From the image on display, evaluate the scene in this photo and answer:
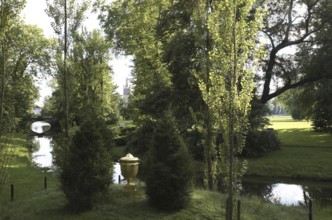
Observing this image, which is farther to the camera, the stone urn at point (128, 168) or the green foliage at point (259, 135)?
the green foliage at point (259, 135)

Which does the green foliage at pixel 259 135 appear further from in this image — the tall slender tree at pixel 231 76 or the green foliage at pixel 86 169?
the green foliage at pixel 86 169

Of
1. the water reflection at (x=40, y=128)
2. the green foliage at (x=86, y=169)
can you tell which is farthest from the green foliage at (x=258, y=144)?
the water reflection at (x=40, y=128)

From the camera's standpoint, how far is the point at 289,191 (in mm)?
21375

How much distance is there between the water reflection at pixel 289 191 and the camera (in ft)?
62.2

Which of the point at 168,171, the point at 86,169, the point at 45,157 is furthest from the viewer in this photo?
the point at 45,157

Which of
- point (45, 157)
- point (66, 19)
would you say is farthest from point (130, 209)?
point (45, 157)

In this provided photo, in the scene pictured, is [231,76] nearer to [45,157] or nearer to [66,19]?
[66,19]

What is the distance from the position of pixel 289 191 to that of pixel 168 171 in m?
12.9

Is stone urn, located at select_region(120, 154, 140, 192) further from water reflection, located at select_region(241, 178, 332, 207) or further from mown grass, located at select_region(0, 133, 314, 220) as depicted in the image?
water reflection, located at select_region(241, 178, 332, 207)

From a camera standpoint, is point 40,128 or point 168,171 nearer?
point 168,171

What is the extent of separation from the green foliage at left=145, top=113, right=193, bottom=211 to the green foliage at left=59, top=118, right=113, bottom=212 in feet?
4.72

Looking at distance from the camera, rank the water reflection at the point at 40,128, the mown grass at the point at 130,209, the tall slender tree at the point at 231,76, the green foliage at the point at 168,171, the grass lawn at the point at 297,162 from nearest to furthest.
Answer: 1. the tall slender tree at the point at 231,76
2. the mown grass at the point at 130,209
3. the green foliage at the point at 168,171
4. the grass lawn at the point at 297,162
5. the water reflection at the point at 40,128

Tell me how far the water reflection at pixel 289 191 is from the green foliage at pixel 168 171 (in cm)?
855

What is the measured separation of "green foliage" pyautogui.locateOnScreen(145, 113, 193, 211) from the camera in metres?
11.1
